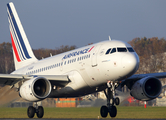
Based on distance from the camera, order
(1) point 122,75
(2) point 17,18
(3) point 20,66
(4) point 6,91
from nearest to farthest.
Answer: (1) point 122,75, (4) point 6,91, (3) point 20,66, (2) point 17,18

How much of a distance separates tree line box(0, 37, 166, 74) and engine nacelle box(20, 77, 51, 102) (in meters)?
47.5

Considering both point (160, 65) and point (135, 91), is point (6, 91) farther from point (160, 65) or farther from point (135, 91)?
point (160, 65)

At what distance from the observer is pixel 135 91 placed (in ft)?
88.0

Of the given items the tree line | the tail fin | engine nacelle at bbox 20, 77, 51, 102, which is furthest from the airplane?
the tree line

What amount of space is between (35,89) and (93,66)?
511cm

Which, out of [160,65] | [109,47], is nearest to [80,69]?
[109,47]

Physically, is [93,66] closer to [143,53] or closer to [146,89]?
[146,89]

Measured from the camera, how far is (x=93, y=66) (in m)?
24.0

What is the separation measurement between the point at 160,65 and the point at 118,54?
54153 mm

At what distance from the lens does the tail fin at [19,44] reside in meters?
36.8

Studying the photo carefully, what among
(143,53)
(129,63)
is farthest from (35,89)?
(143,53)

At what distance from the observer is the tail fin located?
36794 mm

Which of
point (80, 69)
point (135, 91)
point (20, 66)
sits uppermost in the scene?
point (20, 66)

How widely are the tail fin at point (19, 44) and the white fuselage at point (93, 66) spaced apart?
26.0 feet
